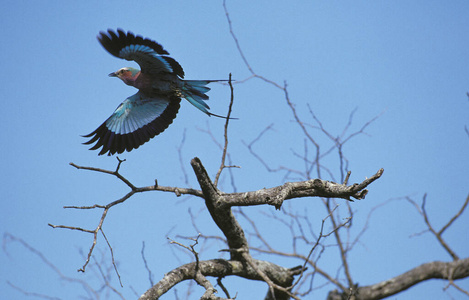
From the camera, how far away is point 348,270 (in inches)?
165

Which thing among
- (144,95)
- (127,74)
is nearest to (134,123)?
(144,95)

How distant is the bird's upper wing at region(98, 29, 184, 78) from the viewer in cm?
347

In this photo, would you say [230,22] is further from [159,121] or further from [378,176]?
[378,176]

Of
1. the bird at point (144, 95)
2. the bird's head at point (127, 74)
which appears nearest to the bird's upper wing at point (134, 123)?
the bird at point (144, 95)

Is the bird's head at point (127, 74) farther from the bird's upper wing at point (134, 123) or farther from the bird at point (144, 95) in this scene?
the bird's upper wing at point (134, 123)

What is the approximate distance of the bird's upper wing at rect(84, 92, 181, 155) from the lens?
3578 millimetres

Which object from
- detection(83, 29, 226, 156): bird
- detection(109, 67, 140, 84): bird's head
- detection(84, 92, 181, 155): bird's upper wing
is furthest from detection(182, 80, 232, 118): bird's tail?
detection(109, 67, 140, 84): bird's head

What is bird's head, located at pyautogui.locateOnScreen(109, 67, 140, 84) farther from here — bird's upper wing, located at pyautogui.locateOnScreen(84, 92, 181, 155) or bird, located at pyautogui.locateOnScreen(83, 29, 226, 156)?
bird's upper wing, located at pyautogui.locateOnScreen(84, 92, 181, 155)

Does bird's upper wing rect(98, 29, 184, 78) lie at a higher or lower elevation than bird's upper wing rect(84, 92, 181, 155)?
higher

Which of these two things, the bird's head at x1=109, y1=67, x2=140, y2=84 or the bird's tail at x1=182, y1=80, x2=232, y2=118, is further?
the bird's head at x1=109, y1=67, x2=140, y2=84

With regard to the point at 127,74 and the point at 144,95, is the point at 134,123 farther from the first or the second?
the point at 127,74

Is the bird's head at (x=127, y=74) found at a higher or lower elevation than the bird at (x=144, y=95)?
higher

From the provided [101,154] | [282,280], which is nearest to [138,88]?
[101,154]

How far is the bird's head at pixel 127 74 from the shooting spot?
3.85 metres
